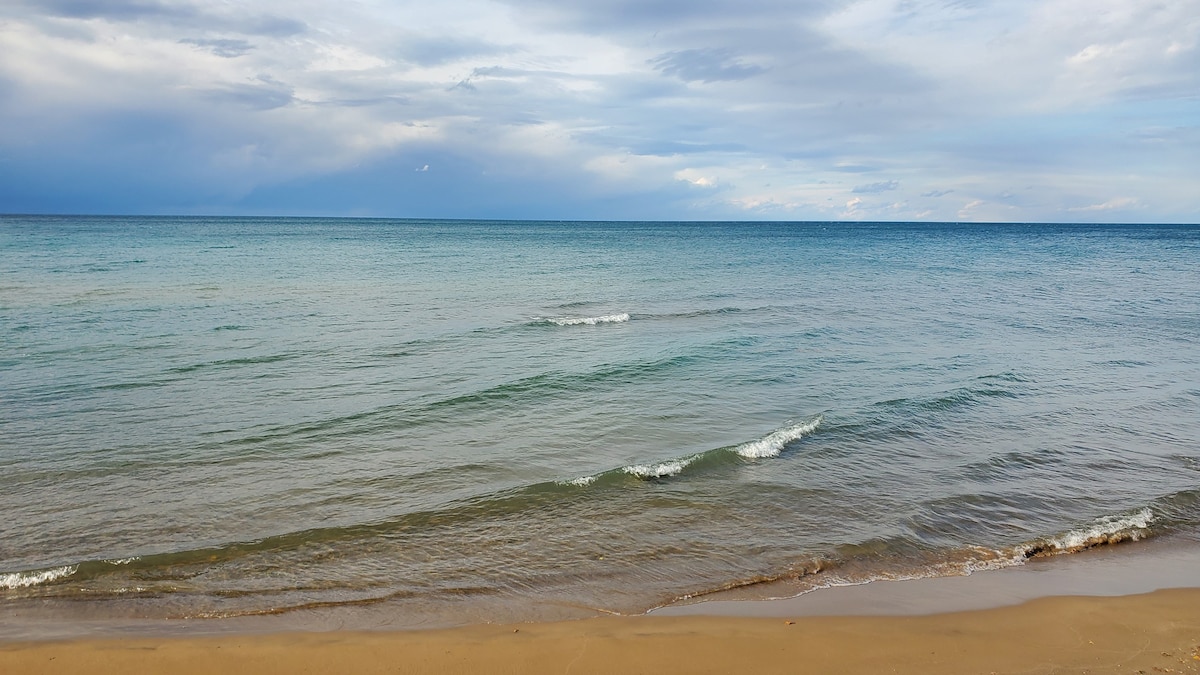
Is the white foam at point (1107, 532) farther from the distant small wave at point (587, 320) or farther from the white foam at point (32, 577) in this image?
the distant small wave at point (587, 320)

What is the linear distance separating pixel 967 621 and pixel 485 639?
4.66 metres

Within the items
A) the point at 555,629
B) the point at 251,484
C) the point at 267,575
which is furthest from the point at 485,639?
the point at 251,484

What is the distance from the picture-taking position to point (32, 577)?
25.4ft

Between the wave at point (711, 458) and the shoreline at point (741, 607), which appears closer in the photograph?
the shoreline at point (741, 607)

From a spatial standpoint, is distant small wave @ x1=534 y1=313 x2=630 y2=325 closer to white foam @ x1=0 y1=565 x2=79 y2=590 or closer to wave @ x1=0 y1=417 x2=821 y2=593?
wave @ x1=0 y1=417 x2=821 y2=593

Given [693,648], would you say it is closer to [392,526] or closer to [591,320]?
[392,526]

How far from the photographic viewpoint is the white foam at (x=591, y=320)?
83.3ft

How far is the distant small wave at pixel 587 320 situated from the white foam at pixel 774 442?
12623mm

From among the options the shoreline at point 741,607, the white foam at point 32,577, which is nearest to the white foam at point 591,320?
the shoreline at point 741,607

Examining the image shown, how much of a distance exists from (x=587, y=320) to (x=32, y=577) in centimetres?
1914

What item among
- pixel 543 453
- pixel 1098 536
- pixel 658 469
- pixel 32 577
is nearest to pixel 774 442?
pixel 658 469

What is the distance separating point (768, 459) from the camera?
39.3 feet

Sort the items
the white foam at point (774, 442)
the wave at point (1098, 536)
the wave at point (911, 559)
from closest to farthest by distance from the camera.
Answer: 1. the wave at point (911, 559)
2. the wave at point (1098, 536)
3. the white foam at point (774, 442)

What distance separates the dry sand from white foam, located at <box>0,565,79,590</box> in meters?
1.39
